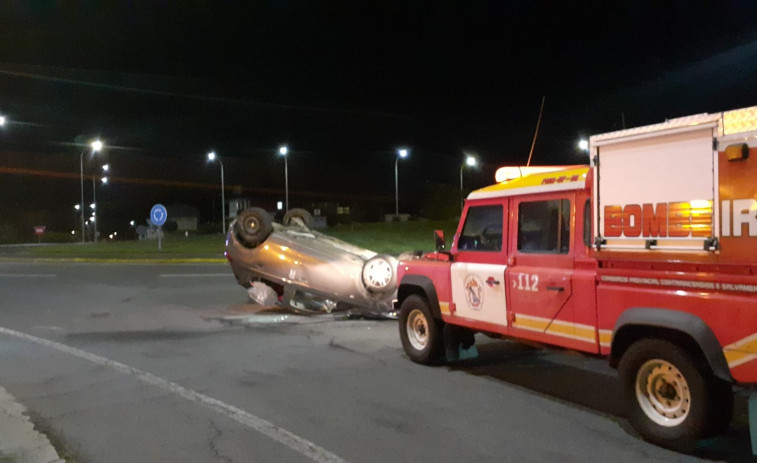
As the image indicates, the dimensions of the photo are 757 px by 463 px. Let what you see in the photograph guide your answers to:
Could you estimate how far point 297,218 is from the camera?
581 inches

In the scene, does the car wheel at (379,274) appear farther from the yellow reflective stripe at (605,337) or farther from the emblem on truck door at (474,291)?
the yellow reflective stripe at (605,337)

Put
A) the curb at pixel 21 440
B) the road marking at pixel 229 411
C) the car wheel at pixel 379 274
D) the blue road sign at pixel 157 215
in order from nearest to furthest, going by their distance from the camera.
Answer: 1. the curb at pixel 21 440
2. the road marking at pixel 229 411
3. the car wheel at pixel 379 274
4. the blue road sign at pixel 157 215

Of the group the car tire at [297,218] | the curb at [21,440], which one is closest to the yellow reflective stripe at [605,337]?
the curb at [21,440]

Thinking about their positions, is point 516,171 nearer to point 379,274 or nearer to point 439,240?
point 439,240

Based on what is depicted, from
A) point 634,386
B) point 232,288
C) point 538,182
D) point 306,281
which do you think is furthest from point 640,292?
point 232,288

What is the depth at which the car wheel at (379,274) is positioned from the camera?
11.4m

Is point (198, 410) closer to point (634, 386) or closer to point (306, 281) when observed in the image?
point (634, 386)

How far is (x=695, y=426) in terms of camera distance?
491 centimetres

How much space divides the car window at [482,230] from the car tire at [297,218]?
24.4 feet

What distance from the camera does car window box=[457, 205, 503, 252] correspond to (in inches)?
283

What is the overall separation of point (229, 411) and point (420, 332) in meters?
2.94

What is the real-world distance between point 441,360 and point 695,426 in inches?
142

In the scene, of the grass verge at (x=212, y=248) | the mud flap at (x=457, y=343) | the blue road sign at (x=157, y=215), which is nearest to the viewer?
the mud flap at (x=457, y=343)

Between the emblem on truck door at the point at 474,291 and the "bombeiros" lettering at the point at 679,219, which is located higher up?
the "bombeiros" lettering at the point at 679,219
